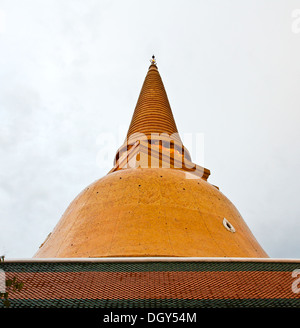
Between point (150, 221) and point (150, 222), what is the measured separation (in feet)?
0.11

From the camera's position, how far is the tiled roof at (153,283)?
14.6 feet

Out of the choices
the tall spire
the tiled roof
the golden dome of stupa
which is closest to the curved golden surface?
the golden dome of stupa

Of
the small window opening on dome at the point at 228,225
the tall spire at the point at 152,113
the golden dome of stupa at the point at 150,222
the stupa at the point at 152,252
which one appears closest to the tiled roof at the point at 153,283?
the stupa at the point at 152,252

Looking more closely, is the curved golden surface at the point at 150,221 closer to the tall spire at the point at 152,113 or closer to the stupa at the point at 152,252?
the stupa at the point at 152,252

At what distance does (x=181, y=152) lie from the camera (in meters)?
12.8

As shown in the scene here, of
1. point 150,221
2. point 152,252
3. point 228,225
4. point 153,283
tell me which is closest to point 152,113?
point 228,225

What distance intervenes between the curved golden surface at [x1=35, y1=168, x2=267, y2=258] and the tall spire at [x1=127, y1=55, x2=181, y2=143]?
13.3 ft

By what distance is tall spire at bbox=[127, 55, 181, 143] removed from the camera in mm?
13598

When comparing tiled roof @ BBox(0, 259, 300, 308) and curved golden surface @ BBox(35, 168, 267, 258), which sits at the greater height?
curved golden surface @ BBox(35, 168, 267, 258)

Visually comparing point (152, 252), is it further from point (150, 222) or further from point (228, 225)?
point (228, 225)

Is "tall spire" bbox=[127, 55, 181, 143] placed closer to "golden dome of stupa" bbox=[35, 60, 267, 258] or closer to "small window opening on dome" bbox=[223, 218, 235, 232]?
"golden dome of stupa" bbox=[35, 60, 267, 258]
